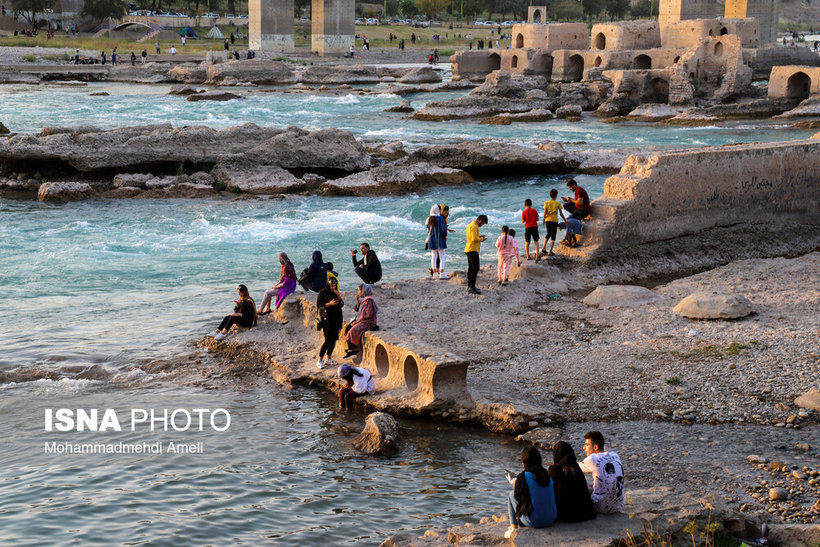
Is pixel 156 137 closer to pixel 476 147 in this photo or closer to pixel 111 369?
pixel 476 147

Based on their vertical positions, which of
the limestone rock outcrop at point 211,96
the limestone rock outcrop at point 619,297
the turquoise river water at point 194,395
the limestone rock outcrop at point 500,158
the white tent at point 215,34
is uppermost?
the white tent at point 215,34

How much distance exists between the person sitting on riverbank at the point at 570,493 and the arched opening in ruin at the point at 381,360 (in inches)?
174

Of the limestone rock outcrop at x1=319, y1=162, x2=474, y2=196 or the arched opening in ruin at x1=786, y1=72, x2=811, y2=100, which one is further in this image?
the arched opening in ruin at x1=786, y1=72, x2=811, y2=100

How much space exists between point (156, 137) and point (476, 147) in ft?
29.2

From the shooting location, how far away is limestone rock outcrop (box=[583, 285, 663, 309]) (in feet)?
45.4

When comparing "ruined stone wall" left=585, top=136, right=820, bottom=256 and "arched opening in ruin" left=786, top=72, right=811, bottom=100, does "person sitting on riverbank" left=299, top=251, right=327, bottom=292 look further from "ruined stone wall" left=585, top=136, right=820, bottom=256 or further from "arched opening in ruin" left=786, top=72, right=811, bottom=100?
"arched opening in ruin" left=786, top=72, right=811, bottom=100

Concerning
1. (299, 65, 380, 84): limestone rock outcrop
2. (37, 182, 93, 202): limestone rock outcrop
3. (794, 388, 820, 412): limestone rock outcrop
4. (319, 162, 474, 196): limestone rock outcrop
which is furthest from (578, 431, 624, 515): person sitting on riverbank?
(299, 65, 380, 84): limestone rock outcrop

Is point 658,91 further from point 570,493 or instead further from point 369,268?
point 570,493

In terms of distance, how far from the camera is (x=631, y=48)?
170 feet

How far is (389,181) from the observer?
996 inches

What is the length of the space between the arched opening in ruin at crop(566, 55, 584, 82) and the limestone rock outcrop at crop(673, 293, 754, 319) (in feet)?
140

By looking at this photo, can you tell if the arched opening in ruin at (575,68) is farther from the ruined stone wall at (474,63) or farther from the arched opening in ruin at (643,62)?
the ruined stone wall at (474,63)

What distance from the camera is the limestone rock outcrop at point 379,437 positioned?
9.60 m

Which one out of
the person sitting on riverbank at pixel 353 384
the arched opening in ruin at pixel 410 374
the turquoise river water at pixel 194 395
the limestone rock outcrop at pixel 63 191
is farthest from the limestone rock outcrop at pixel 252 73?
the arched opening in ruin at pixel 410 374
